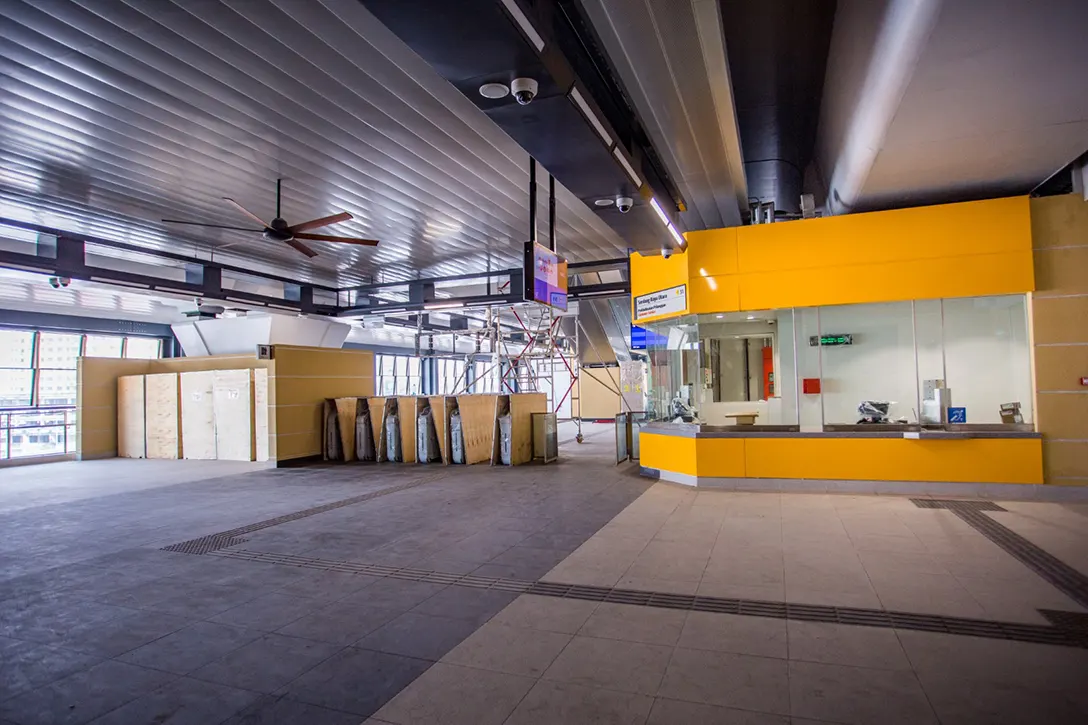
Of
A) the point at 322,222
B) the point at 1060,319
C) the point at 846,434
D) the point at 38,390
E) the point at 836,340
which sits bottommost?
the point at 846,434

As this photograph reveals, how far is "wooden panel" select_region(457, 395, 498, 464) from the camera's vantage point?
1102 centimetres

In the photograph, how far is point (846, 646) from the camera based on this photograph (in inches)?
123

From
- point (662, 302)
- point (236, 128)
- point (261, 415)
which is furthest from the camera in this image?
point (261, 415)

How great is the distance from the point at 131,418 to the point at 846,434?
15.7 metres

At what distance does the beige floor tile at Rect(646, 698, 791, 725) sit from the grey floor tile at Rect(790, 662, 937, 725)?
0.16 metres

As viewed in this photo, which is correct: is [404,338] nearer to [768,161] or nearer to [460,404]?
[460,404]

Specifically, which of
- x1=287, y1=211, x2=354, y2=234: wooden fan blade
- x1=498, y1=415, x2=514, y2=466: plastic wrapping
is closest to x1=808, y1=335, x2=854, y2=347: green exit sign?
x1=498, y1=415, x2=514, y2=466: plastic wrapping

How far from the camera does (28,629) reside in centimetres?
364

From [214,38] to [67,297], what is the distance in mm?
12358

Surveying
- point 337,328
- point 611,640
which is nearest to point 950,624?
point 611,640

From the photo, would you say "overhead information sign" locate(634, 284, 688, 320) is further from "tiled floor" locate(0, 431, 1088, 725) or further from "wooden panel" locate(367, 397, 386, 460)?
"wooden panel" locate(367, 397, 386, 460)

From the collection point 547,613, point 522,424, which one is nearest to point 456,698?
point 547,613

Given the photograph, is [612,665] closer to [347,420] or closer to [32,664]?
[32,664]

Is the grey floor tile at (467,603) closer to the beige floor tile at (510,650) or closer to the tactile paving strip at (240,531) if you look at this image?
the beige floor tile at (510,650)
